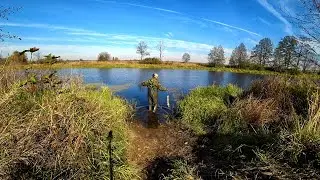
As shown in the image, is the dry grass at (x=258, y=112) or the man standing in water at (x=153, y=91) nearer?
the dry grass at (x=258, y=112)

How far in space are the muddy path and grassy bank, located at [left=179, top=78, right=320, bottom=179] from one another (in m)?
0.39

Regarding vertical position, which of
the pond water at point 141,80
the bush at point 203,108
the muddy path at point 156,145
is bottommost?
the muddy path at point 156,145

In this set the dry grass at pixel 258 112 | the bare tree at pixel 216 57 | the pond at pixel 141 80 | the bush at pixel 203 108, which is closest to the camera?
the dry grass at pixel 258 112

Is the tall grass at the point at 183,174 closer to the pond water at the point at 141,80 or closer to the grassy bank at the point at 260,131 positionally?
the grassy bank at the point at 260,131

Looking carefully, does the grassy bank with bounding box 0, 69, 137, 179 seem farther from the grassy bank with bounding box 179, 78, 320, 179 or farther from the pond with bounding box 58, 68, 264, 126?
the pond with bounding box 58, 68, 264, 126

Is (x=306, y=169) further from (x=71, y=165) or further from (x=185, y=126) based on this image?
(x=185, y=126)

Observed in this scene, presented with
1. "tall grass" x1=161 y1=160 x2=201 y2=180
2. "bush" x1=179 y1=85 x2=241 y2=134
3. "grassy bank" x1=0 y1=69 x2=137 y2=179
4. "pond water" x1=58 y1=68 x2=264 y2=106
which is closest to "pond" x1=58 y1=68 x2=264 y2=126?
"pond water" x1=58 y1=68 x2=264 y2=106

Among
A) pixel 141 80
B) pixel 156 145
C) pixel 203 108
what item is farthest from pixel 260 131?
pixel 141 80

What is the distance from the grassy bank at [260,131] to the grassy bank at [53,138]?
2.02 m

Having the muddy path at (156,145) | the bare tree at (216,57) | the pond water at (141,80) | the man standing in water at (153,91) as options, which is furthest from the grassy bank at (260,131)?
the bare tree at (216,57)

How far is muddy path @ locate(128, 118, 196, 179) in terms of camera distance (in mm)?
7176

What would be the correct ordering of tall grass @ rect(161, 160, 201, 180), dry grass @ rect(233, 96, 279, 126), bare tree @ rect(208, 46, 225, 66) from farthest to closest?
bare tree @ rect(208, 46, 225, 66)
dry grass @ rect(233, 96, 279, 126)
tall grass @ rect(161, 160, 201, 180)

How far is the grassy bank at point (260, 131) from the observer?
496cm

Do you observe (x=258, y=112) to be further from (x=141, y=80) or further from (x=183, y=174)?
(x=141, y=80)
